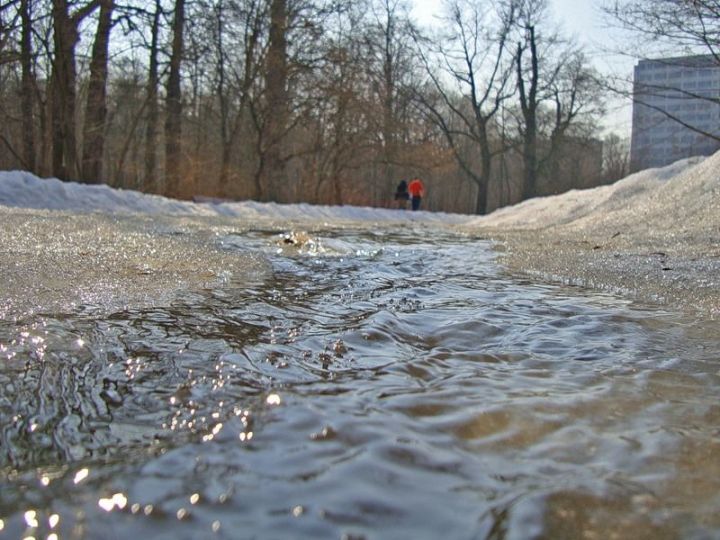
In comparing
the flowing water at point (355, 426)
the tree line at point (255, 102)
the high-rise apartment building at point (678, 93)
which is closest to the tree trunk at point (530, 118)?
the tree line at point (255, 102)

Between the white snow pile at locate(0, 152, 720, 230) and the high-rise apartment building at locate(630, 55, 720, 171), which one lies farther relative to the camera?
the high-rise apartment building at locate(630, 55, 720, 171)

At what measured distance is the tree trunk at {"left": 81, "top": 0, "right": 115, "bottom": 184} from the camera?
1302cm

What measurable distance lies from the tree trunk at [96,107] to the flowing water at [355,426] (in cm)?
1267

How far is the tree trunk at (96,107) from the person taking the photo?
42.7 feet

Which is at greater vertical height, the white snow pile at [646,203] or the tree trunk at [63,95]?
the tree trunk at [63,95]

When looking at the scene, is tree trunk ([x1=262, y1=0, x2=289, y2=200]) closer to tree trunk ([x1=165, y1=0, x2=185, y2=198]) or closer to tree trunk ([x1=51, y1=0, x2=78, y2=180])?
tree trunk ([x1=165, y1=0, x2=185, y2=198])

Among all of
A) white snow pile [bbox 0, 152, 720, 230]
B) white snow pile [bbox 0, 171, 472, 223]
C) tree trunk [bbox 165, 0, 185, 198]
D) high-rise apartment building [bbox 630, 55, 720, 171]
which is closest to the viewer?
white snow pile [bbox 0, 152, 720, 230]

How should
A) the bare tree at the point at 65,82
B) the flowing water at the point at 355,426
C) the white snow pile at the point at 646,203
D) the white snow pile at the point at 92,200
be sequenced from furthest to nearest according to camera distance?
the bare tree at the point at 65,82
the white snow pile at the point at 92,200
the white snow pile at the point at 646,203
the flowing water at the point at 355,426

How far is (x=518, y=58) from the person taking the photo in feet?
90.8

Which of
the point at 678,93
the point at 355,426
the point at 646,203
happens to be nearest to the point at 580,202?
the point at 646,203

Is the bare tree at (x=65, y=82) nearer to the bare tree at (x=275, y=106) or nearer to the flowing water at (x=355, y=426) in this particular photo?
the bare tree at (x=275, y=106)

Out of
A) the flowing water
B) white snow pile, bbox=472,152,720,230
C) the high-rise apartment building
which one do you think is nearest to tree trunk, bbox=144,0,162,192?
white snow pile, bbox=472,152,720,230

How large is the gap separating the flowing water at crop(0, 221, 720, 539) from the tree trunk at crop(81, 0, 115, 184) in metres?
12.7

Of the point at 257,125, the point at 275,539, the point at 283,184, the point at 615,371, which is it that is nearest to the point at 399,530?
the point at 275,539
